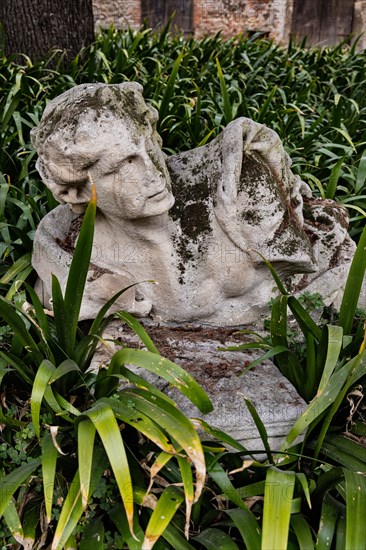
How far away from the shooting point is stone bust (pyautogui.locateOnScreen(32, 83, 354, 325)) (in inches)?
108

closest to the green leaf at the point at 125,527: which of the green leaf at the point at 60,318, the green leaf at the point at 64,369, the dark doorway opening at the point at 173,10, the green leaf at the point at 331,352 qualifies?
the green leaf at the point at 64,369

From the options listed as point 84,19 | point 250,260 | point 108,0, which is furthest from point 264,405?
point 108,0

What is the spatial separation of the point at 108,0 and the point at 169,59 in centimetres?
423

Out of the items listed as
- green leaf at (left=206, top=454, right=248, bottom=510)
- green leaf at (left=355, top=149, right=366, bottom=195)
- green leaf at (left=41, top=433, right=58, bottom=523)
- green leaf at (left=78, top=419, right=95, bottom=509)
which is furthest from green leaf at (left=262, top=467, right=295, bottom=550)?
green leaf at (left=355, top=149, right=366, bottom=195)

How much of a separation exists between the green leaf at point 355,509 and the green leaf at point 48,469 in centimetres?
87

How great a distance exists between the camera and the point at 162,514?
86.1 inches

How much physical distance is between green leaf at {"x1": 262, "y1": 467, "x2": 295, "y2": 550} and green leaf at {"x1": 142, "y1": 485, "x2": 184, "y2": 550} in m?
0.27

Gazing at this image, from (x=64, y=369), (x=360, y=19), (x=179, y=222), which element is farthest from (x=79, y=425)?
(x=360, y=19)

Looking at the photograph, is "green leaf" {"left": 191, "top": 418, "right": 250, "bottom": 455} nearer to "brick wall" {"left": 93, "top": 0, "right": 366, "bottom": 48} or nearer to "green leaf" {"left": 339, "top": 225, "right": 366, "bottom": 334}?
"green leaf" {"left": 339, "top": 225, "right": 366, "bottom": 334}

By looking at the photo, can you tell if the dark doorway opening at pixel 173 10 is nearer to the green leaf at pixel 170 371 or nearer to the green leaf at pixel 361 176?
the green leaf at pixel 361 176

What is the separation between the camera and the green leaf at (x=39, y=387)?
234 cm

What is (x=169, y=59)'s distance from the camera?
6375mm

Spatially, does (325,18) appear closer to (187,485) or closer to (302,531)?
(302,531)

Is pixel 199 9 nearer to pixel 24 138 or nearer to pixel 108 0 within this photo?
pixel 108 0
